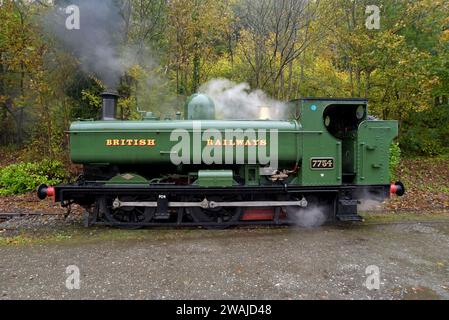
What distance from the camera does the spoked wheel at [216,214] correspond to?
7113mm

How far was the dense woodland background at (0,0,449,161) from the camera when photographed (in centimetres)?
1094

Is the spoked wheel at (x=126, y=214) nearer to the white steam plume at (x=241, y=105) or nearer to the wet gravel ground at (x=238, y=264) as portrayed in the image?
the wet gravel ground at (x=238, y=264)

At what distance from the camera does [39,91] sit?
35.9ft

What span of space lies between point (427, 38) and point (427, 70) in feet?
5.11

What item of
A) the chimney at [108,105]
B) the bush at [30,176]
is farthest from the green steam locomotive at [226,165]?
the bush at [30,176]

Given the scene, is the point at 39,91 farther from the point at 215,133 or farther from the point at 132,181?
the point at 215,133

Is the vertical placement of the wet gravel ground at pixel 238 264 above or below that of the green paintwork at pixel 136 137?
below

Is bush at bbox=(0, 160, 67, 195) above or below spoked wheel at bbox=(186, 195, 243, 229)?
above

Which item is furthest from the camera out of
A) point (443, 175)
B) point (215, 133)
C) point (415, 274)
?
point (443, 175)

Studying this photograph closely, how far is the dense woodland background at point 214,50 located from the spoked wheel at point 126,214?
15.7 feet

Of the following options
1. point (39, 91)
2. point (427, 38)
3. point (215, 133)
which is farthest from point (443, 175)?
point (39, 91)

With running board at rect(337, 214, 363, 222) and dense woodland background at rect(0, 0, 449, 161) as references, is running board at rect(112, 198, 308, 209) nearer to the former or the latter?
running board at rect(337, 214, 363, 222)

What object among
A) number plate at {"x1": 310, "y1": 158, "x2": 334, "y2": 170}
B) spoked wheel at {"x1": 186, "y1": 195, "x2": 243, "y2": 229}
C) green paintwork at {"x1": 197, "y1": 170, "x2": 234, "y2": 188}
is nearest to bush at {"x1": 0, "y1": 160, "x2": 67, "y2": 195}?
spoked wheel at {"x1": 186, "y1": 195, "x2": 243, "y2": 229}

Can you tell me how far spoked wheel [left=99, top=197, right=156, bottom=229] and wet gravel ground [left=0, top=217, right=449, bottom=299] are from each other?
327mm
